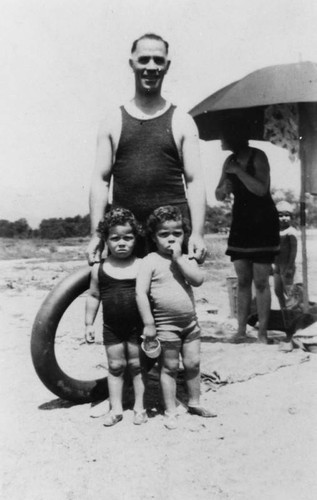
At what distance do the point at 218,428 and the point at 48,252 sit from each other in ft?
55.8

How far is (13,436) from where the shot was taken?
3111 millimetres

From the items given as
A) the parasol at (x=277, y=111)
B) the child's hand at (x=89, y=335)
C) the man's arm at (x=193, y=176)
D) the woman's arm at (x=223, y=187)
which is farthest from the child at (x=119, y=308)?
the parasol at (x=277, y=111)

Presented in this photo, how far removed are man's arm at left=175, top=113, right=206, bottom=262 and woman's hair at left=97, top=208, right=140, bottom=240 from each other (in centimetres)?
34

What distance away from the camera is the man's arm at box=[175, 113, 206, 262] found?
3404mm

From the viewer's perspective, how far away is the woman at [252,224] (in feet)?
16.4

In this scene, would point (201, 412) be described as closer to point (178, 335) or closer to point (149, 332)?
point (178, 335)

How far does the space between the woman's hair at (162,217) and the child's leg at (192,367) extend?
0.68 meters

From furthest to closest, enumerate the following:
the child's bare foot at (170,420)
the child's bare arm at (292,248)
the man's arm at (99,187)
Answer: the child's bare arm at (292,248) < the man's arm at (99,187) < the child's bare foot at (170,420)

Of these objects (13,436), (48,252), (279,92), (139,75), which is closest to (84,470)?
(13,436)

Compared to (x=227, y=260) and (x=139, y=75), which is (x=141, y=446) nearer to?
(x=139, y=75)

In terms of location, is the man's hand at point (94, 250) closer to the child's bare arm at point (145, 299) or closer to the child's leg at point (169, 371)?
the child's bare arm at point (145, 299)

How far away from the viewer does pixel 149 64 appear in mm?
3344

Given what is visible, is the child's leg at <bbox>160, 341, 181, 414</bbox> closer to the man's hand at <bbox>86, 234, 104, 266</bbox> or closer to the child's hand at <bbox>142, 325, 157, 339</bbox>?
the child's hand at <bbox>142, 325, 157, 339</bbox>

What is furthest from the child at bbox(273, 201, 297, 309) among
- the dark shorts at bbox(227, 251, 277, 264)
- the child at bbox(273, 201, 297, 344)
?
the dark shorts at bbox(227, 251, 277, 264)
